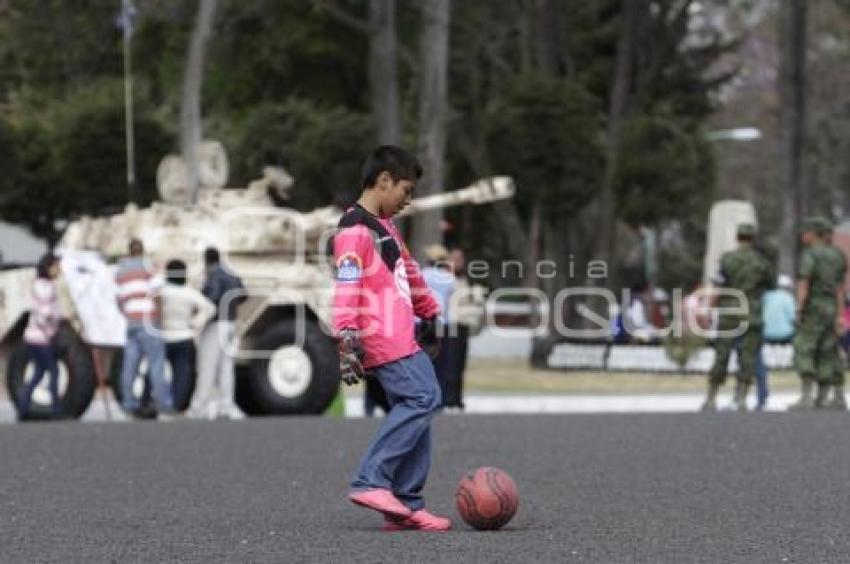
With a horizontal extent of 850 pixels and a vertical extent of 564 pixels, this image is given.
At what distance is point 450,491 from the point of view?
1298 cm

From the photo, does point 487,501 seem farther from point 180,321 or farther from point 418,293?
point 180,321

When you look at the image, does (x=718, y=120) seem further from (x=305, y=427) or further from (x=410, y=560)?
(x=410, y=560)

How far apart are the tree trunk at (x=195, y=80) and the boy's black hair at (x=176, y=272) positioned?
8666 millimetres

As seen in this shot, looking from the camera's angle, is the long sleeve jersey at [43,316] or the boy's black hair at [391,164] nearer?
the boy's black hair at [391,164]

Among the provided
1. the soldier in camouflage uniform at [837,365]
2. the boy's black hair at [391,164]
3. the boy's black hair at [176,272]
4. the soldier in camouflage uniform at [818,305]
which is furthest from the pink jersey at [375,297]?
the boy's black hair at [176,272]

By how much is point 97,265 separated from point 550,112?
42.1 feet

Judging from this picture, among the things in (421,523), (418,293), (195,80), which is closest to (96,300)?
(195,80)

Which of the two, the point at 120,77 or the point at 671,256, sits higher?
the point at 120,77

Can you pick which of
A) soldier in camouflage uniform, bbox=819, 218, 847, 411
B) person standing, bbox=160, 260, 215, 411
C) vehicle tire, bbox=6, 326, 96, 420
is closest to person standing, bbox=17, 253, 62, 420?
vehicle tire, bbox=6, 326, 96, 420

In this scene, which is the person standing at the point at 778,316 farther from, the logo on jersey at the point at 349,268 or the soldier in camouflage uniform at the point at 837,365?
the logo on jersey at the point at 349,268

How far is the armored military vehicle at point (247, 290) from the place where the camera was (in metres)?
24.1

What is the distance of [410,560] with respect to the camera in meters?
8.97

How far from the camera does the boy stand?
10273mm

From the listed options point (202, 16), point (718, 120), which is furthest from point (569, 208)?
point (718, 120)
